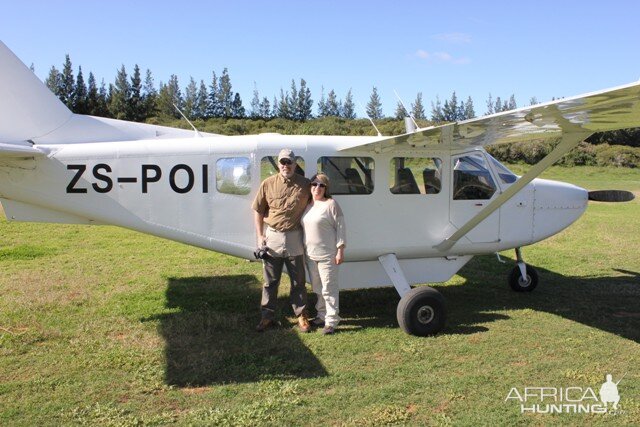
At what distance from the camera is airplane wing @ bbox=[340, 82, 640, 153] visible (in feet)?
13.8

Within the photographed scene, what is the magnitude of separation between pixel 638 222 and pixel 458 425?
14.0 m

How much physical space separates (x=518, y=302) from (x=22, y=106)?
22.9 ft

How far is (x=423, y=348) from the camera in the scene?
17.9 feet

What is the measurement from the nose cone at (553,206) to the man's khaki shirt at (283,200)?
359 cm

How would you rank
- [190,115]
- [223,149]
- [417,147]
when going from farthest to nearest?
[190,115] → [417,147] → [223,149]

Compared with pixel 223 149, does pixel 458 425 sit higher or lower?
lower

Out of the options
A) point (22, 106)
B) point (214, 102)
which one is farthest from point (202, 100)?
point (22, 106)

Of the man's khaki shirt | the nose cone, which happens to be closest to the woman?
the man's khaki shirt

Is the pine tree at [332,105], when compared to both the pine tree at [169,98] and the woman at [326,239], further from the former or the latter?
the woman at [326,239]

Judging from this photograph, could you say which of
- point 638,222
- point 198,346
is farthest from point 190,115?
point 198,346

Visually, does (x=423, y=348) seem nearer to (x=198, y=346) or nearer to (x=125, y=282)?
(x=198, y=346)

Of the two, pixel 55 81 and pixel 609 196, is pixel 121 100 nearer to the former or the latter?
pixel 55 81

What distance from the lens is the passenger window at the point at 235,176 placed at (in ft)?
19.9

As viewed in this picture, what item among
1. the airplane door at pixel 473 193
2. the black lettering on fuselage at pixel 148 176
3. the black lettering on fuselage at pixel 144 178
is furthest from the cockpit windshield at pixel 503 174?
the black lettering on fuselage at pixel 148 176
